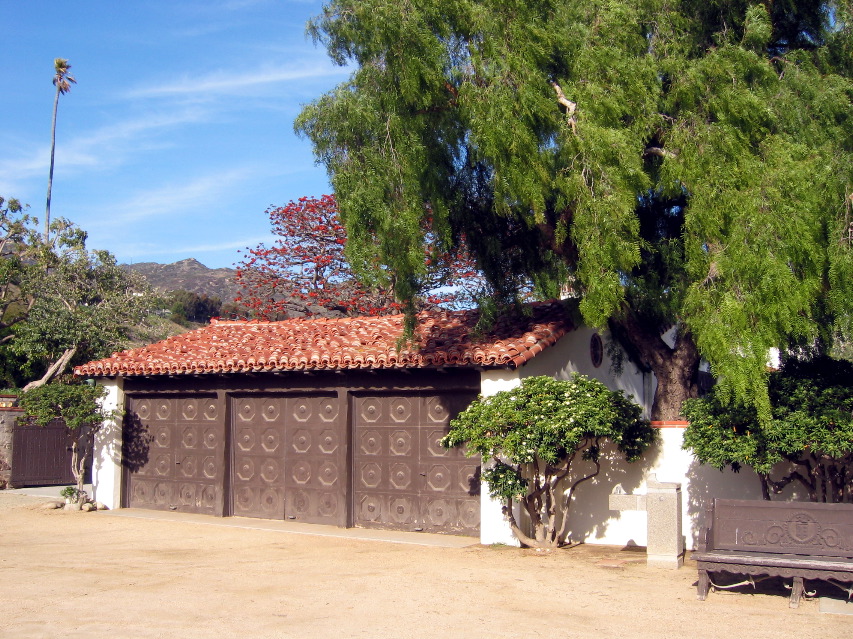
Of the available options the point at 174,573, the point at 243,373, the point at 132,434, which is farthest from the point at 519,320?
the point at 132,434

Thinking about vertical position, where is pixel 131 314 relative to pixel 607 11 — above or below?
below

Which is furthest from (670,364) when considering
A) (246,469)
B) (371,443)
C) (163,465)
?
(163,465)

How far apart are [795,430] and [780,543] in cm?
137

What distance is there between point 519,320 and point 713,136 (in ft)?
15.5

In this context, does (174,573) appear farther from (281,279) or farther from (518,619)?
(281,279)

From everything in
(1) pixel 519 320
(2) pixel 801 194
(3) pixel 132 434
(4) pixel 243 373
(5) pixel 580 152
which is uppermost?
(5) pixel 580 152

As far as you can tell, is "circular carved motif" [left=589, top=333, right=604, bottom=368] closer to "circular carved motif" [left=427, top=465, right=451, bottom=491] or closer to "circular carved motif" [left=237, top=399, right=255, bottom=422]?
"circular carved motif" [left=427, top=465, right=451, bottom=491]

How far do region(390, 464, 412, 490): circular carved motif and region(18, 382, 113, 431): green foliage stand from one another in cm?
616

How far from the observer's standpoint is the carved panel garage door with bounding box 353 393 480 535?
12820 millimetres

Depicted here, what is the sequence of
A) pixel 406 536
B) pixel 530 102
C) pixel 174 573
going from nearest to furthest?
pixel 174 573
pixel 530 102
pixel 406 536

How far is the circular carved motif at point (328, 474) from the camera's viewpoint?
1396 centimetres

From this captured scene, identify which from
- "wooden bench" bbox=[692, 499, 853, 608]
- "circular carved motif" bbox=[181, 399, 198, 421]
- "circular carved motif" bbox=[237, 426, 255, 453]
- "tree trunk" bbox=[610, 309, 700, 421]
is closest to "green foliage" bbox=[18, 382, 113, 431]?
"circular carved motif" bbox=[181, 399, 198, 421]

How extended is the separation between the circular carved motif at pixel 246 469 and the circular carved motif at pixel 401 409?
10.3 ft

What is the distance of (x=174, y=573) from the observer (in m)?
9.82
